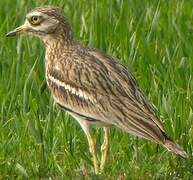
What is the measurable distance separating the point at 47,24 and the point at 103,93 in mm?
1098

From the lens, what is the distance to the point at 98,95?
9.25m

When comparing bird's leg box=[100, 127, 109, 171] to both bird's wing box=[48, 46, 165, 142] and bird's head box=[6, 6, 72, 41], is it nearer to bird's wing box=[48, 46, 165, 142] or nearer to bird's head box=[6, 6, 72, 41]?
bird's wing box=[48, 46, 165, 142]

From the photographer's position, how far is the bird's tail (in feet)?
28.3

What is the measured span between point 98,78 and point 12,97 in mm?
1268

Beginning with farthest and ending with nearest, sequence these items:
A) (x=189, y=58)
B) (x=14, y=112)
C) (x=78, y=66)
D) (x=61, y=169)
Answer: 1. (x=189, y=58)
2. (x=14, y=112)
3. (x=78, y=66)
4. (x=61, y=169)

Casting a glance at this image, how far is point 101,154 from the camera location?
380 inches

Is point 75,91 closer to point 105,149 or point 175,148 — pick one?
point 105,149

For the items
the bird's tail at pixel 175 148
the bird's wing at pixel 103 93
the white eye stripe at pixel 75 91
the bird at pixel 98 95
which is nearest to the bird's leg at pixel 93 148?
the bird at pixel 98 95

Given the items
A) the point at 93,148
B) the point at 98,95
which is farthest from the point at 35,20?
the point at 93,148

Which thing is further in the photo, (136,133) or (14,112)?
(14,112)

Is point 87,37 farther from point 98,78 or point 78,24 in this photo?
point 98,78

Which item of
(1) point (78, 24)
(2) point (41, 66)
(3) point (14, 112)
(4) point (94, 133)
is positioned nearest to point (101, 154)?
(4) point (94, 133)

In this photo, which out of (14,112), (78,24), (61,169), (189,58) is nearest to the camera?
(61,169)

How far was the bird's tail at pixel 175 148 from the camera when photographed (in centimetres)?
863
